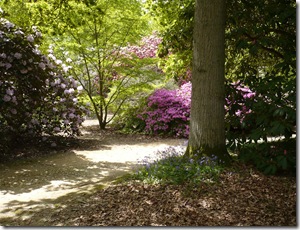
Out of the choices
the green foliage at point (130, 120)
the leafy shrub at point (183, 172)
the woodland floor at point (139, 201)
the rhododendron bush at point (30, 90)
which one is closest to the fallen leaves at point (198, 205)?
the woodland floor at point (139, 201)

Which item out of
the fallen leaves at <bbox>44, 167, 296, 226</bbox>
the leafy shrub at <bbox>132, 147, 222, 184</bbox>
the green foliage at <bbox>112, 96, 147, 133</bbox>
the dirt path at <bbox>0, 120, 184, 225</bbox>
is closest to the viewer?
the fallen leaves at <bbox>44, 167, 296, 226</bbox>

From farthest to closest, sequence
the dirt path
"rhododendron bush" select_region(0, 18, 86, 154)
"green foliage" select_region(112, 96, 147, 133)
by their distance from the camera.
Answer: "green foliage" select_region(112, 96, 147, 133) → "rhododendron bush" select_region(0, 18, 86, 154) → the dirt path

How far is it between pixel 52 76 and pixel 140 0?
186 inches

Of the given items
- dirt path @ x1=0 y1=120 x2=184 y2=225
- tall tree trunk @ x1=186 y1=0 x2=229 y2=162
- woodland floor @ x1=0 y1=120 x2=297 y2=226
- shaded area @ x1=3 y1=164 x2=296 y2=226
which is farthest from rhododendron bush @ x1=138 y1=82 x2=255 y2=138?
shaded area @ x1=3 y1=164 x2=296 y2=226

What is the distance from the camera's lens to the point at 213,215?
358 centimetres

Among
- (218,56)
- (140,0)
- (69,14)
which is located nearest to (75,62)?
(140,0)

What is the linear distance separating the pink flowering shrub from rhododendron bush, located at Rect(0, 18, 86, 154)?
2842 millimetres

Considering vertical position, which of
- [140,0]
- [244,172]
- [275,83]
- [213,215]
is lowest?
[213,215]

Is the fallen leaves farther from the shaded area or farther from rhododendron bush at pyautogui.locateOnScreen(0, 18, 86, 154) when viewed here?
rhododendron bush at pyautogui.locateOnScreen(0, 18, 86, 154)

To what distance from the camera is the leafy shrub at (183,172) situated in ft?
14.7

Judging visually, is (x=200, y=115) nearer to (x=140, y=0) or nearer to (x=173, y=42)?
(x=173, y=42)

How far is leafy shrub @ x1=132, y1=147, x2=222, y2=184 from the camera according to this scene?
4.49 meters

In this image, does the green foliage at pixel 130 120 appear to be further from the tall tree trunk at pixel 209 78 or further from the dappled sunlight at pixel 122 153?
the tall tree trunk at pixel 209 78

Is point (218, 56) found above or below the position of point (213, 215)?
above
